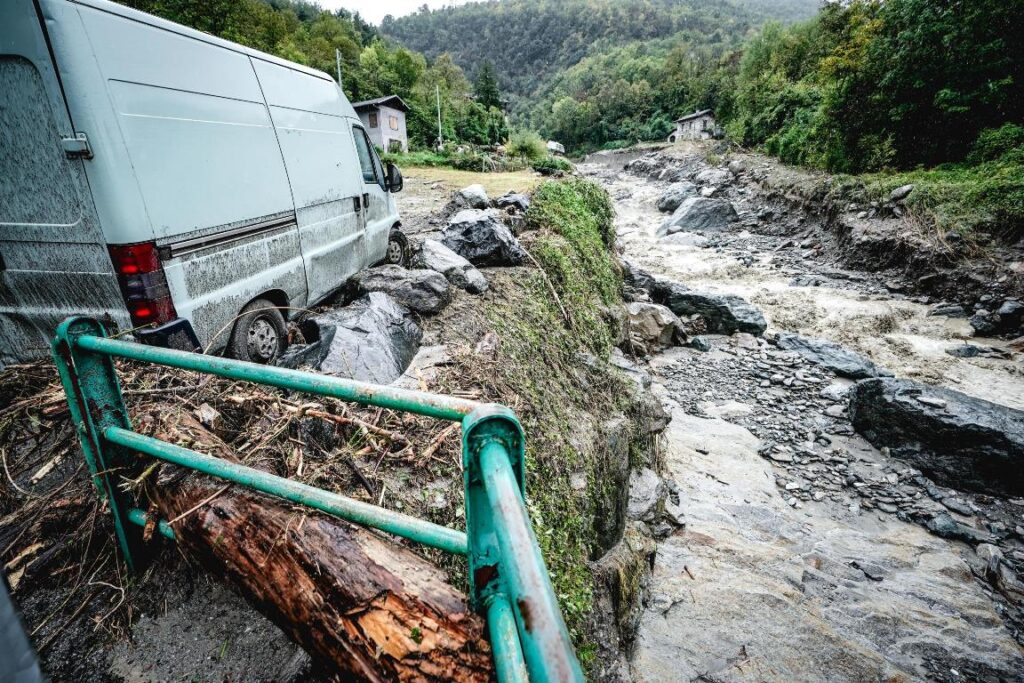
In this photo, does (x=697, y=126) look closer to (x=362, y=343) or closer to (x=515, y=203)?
(x=515, y=203)

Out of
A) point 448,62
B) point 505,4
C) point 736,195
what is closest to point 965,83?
point 736,195

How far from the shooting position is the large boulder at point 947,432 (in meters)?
6.07

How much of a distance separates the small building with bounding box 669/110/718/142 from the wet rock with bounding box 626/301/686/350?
47.5 meters

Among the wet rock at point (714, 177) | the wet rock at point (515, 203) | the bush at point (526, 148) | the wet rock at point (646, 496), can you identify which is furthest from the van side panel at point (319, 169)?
the wet rock at point (714, 177)

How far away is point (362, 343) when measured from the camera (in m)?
3.60

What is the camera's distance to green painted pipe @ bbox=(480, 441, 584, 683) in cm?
62

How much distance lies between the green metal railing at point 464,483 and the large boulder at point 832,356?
10.0m

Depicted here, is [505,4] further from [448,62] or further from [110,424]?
[110,424]

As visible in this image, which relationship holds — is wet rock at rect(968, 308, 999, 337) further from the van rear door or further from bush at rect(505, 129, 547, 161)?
bush at rect(505, 129, 547, 161)

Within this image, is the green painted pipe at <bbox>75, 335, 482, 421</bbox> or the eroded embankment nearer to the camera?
the green painted pipe at <bbox>75, 335, 482, 421</bbox>

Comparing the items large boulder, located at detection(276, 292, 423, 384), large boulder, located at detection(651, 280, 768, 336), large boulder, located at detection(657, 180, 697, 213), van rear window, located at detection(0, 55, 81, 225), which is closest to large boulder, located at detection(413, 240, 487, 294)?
large boulder, located at detection(276, 292, 423, 384)

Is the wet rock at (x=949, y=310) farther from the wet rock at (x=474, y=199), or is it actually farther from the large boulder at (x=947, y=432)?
the wet rock at (x=474, y=199)

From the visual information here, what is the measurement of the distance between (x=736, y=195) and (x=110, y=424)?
85.6 ft

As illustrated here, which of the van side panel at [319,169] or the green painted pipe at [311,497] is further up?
the van side panel at [319,169]
